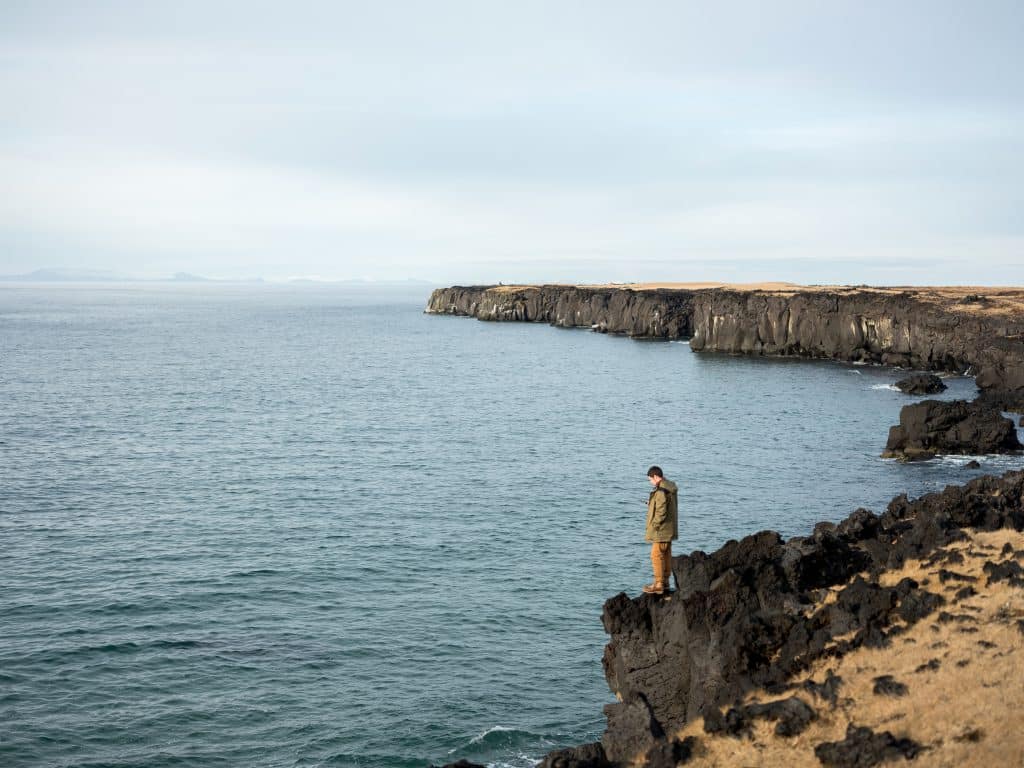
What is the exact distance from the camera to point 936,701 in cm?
1739

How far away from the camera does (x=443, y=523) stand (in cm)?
4709

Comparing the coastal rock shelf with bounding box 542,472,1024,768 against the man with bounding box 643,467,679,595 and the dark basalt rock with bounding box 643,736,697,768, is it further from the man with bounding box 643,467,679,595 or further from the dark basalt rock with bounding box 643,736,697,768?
the man with bounding box 643,467,679,595

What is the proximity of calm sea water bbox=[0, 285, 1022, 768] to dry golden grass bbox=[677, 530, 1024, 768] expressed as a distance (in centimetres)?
899

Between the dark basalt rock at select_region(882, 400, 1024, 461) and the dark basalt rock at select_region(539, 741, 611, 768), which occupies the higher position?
the dark basalt rock at select_region(882, 400, 1024, 461)

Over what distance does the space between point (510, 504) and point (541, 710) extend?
23.7m

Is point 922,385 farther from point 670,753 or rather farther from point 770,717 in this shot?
point 670,753

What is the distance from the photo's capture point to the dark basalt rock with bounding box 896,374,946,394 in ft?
292

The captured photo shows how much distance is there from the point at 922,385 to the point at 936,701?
7854 cm

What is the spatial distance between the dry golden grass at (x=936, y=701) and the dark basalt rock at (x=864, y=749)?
24 centimetres

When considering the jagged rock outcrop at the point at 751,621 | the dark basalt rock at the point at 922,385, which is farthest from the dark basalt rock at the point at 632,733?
the dark basalt rock at the point at 922,385

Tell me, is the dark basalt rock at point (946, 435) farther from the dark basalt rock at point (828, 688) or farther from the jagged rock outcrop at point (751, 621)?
the dark basalt rock at point (828, 688)

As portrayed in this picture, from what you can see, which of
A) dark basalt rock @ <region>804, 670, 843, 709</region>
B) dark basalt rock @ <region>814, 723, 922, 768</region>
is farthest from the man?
dark basalt rock @ <region>814, 723, 922, 768</region>

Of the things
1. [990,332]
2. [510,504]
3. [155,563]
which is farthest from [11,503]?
[990,332]

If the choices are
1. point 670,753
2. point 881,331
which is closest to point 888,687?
point 670,753
